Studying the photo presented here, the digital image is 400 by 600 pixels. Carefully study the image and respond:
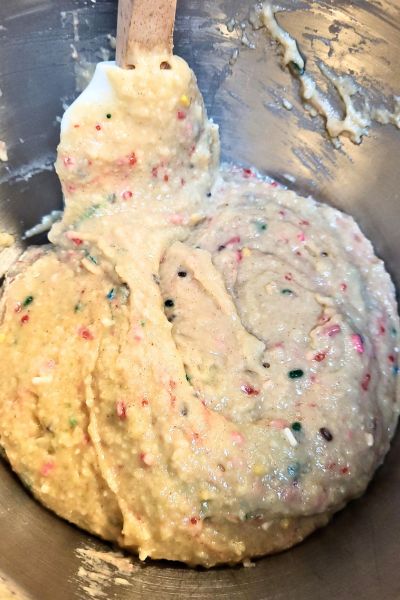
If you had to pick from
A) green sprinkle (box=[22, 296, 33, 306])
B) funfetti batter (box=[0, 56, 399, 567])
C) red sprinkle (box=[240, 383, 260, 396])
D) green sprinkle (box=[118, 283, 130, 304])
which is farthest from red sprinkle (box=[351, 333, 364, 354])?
green sprinkle (box=[22, 296, 33, 306])

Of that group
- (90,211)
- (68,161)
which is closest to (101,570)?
(90,211)

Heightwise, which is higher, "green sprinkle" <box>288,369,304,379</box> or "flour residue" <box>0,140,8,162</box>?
"flour residue" <box>0,140,8,162</box>

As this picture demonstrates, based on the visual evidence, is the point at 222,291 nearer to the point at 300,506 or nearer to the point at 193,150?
the point at 193,150

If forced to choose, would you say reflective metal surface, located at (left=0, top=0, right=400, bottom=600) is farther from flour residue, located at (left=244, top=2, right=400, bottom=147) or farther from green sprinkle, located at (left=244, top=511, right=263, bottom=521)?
green sprinkle, located at (left=244, top=511, right=263, bottom=521)

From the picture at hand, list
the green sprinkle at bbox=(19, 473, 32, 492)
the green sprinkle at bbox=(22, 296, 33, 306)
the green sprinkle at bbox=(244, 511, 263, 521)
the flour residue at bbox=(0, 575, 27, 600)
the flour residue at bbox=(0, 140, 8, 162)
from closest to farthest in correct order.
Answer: the flour residue at bbox=(0, 575, 27, 600) < the green sprinkle at bbox=(244, 511, 263, 521) < the green sprinkle at bbox=(19, 473, 32, 492) < the green sprinkle at bbox=(22, 296, 33, 306) < the flour residue at bbox=(0, 140, 8, 162)

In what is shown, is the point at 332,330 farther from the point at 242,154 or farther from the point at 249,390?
the point at 242,154

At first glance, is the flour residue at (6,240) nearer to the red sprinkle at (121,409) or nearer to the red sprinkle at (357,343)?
the red sprinkle at (121,409)

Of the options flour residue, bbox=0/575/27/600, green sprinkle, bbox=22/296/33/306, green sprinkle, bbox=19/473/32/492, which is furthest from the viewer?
green sprinkle, bbox=22/296/33/306
